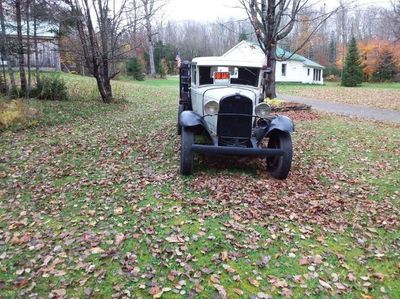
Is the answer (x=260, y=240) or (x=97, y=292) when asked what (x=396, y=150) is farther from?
(x=97, y=292)

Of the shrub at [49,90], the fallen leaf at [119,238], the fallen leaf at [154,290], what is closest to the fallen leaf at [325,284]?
the fallen leaf at [154,290]

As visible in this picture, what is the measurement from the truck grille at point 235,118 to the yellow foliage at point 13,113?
6852mm

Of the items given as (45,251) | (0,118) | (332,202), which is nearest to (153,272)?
(45,251)

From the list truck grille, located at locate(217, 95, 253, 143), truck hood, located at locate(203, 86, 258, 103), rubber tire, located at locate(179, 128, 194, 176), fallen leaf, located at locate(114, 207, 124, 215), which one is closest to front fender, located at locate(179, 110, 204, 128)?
rubber tire, located at locate(179, 128, 194, 176)

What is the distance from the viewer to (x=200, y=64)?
7.66 m

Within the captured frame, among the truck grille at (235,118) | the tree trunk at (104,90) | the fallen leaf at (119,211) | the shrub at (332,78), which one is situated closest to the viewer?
the fallen leaf at (119,211)

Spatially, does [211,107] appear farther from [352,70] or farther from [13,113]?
[352,70]

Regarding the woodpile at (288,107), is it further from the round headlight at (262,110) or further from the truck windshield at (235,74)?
the round headlight at (262,110)

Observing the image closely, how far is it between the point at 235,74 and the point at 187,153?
7.62 ft

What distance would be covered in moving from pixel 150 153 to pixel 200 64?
89.8 inches

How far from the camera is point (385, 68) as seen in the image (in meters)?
44.5

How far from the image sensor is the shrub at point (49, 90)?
47.9ft

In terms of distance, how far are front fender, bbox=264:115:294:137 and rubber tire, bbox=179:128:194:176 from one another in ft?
4.71

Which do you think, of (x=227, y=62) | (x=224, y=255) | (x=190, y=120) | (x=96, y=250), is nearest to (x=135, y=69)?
(x=227, y=62)
